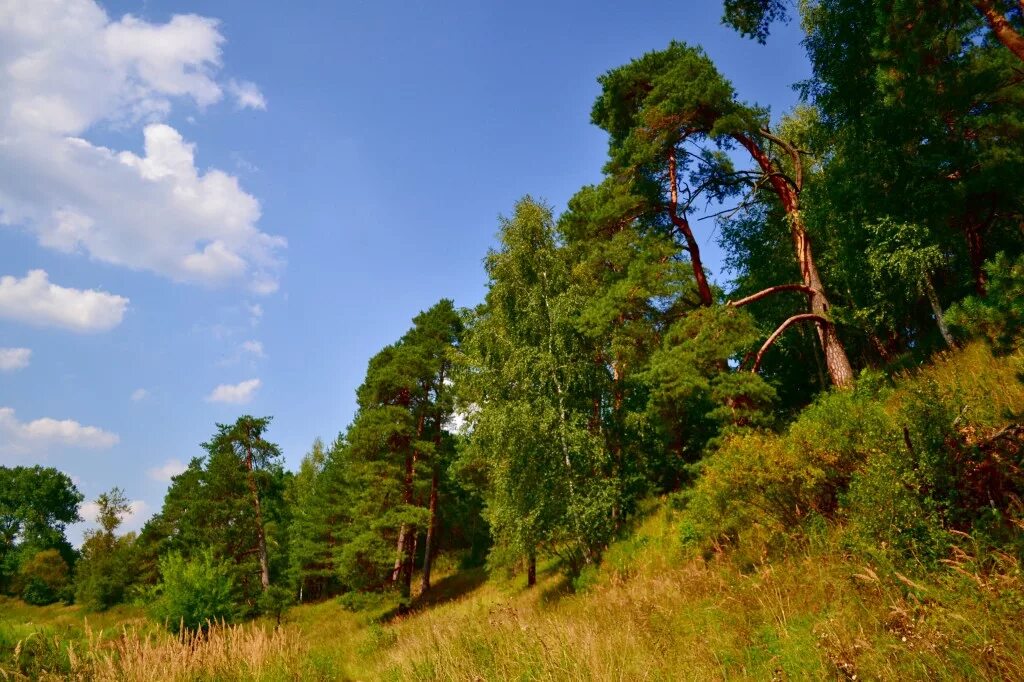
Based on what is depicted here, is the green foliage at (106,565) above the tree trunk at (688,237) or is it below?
below

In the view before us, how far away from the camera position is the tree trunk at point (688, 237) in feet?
46.9

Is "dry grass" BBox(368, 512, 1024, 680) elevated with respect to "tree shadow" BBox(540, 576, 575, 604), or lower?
elevated

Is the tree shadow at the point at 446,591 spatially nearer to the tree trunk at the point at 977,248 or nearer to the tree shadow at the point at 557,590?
the tree shadow at the point at 557,590

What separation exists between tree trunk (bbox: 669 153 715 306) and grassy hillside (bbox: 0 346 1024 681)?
572cm

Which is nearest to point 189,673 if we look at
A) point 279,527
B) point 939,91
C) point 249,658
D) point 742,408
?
point 249,658

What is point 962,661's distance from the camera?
10.2 ft

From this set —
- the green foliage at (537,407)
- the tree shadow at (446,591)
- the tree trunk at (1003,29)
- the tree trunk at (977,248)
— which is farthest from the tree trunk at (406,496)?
the tree trunk at (1003,29)

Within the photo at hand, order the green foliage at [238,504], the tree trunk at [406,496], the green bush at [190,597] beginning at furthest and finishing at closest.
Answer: the green foliage at [238,504] < the tree trunk at [406,496] < the green bush at [190,597]

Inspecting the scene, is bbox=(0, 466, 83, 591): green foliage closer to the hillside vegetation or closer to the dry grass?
the hillside vegetation

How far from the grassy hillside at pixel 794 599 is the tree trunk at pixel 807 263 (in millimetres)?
2713

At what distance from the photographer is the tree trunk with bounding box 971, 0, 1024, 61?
5.56m

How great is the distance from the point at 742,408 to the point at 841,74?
7527mm

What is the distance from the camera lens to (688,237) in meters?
14.8

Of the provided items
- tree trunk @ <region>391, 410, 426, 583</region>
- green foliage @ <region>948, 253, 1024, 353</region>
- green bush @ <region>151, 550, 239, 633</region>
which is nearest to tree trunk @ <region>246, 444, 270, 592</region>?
tree trunk @ <region>391, 410, 426, 583</region>
